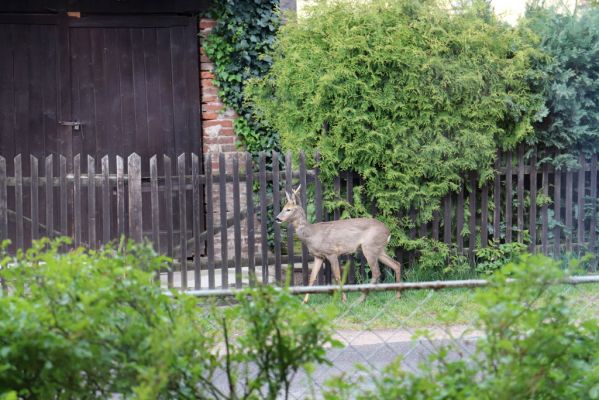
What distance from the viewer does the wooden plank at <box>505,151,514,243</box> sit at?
10.0 metres

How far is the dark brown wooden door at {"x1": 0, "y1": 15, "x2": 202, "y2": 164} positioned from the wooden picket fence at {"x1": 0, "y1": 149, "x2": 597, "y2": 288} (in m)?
0.34

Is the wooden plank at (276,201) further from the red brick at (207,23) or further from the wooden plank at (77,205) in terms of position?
the red brick at (207,23)

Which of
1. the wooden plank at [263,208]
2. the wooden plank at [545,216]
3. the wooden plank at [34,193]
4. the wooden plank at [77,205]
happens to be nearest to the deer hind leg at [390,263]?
the wooden plank at [263,208]

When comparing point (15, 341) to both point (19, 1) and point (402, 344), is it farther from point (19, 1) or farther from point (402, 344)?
point (19, 1)

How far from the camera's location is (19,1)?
10617 mm

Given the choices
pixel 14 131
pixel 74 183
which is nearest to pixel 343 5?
pixel 74 183

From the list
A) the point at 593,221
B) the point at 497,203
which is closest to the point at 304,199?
the point at 497,203

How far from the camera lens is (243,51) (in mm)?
10812

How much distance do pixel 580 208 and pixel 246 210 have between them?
4.03m

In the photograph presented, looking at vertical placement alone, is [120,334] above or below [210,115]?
below

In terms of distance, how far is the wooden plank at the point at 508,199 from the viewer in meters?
10.0

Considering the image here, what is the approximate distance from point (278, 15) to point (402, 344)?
495cm

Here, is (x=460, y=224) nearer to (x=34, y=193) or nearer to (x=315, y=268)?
(x=315, y=268)

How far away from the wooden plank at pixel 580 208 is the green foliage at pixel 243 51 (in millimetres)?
3703
